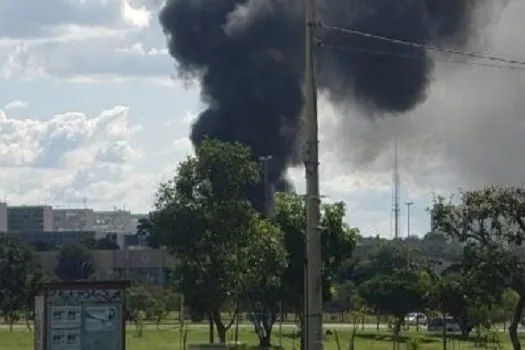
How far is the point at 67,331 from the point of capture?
25562 millimetres

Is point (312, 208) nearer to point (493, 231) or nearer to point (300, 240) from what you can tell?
point (493, 231)

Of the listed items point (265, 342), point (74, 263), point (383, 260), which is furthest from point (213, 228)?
point (383, 260)

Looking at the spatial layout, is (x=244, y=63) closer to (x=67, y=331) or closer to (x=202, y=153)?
(x=202, y=153)

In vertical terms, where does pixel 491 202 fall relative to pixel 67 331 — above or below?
→ above

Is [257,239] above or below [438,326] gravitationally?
above

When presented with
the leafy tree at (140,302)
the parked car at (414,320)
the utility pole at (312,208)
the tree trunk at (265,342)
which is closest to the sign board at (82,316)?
the utility pole at (312,208)

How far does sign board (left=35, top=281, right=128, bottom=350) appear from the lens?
2539 centimetres

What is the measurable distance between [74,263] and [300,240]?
77.0 m

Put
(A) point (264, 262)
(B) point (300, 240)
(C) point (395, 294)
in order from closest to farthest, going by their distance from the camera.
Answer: (A) point (264, 262) → (B) point (300, 240) → (C) point (395, 294)

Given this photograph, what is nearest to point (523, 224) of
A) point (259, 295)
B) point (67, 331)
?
point (259, 295)

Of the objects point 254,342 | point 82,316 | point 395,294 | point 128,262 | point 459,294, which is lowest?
point 254,342

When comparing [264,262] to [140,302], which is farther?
[140,302]

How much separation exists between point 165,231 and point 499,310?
32492 mm

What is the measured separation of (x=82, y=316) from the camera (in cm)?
2561
